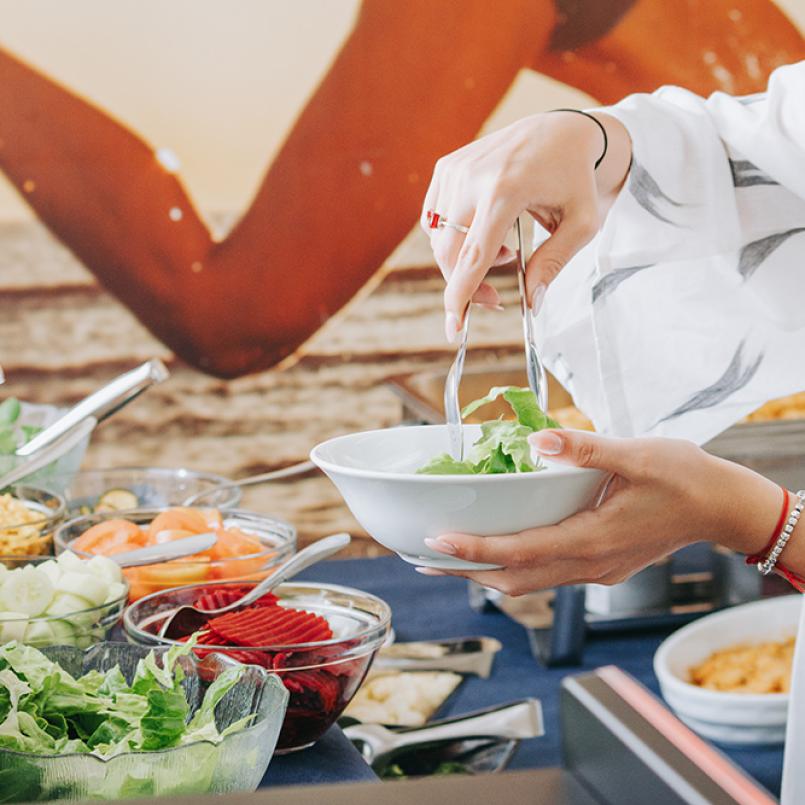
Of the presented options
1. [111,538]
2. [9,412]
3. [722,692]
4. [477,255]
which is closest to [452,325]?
[477,255]

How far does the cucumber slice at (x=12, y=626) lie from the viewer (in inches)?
35.2

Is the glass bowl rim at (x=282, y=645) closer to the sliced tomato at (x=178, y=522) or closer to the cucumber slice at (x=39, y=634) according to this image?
the cucumber slice at (x=39, y=634)

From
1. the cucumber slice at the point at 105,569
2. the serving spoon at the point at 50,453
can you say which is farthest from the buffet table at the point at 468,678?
the serving spoon at the point at 50,453

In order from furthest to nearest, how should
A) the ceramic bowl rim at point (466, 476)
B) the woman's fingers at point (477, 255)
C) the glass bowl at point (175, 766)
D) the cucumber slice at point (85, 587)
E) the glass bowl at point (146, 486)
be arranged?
1. the glass bowl at point (146, 486)
2. the cucumber slice at point (85, 587)
3. the woman's fingers at point (477, 255)
4. the ceramic bowl rim at point (466, 476)
5. the glass bowl at point (175, 766)

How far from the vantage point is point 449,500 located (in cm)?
78

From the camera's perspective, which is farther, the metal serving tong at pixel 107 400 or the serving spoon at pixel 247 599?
the metal serving tong at pixel 107 400

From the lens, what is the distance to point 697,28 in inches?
141

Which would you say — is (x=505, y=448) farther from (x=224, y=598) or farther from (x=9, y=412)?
(x=9, y=412)

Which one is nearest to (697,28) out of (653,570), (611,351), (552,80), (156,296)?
(552,80)

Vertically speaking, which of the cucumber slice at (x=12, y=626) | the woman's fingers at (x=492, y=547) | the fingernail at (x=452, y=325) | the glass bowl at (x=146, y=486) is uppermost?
the fingernail at (x=452, y=325)

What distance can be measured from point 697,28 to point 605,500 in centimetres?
313

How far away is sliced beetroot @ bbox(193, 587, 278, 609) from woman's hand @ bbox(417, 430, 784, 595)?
24 centimetres

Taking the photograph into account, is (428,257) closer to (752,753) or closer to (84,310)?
(84,310)

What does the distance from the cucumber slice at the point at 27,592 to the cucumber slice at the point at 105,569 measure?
6cm
